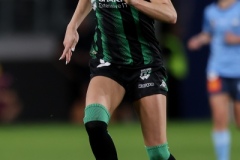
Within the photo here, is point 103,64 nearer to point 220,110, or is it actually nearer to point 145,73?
point 145,73

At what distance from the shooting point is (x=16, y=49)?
70.6ft

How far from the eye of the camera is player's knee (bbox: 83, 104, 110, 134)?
28.1ft

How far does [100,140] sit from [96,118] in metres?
0.18

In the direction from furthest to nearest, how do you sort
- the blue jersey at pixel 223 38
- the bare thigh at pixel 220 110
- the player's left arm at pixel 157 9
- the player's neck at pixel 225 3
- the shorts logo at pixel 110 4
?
the player's neck at pixel 225 3, the blue jersey at pixel 223 38, the bare thigh at pixel 220 110, the shorts logo at pixel 110 4, the player's left arm at pixel 157 9

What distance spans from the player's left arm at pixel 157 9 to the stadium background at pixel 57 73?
10431 mm

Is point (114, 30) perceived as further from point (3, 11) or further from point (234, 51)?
point (3, 11)

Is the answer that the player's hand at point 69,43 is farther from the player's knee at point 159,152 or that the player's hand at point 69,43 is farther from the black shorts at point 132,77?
the player's knee at point 159,152

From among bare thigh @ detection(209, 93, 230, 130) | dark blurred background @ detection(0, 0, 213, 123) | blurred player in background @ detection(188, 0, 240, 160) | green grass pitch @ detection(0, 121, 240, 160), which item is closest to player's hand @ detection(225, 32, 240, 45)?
blurred player in background @ detection(188, 0, 240, 160)

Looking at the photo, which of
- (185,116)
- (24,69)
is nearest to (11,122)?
(24,69)

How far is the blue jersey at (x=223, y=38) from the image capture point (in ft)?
44.3

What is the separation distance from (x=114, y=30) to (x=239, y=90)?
4.59 m

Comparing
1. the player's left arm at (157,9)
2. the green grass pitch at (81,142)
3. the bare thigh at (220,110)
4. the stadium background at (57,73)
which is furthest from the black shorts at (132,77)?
the stadium background at (57,73)

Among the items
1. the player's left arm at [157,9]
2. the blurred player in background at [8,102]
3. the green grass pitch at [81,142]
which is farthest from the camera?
the blurred player in background at [8,102]

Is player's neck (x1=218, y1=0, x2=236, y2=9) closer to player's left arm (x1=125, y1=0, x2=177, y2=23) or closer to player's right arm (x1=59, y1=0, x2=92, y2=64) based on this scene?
player's right arm (x1=59, y1=0, x2=92, y2=64)
